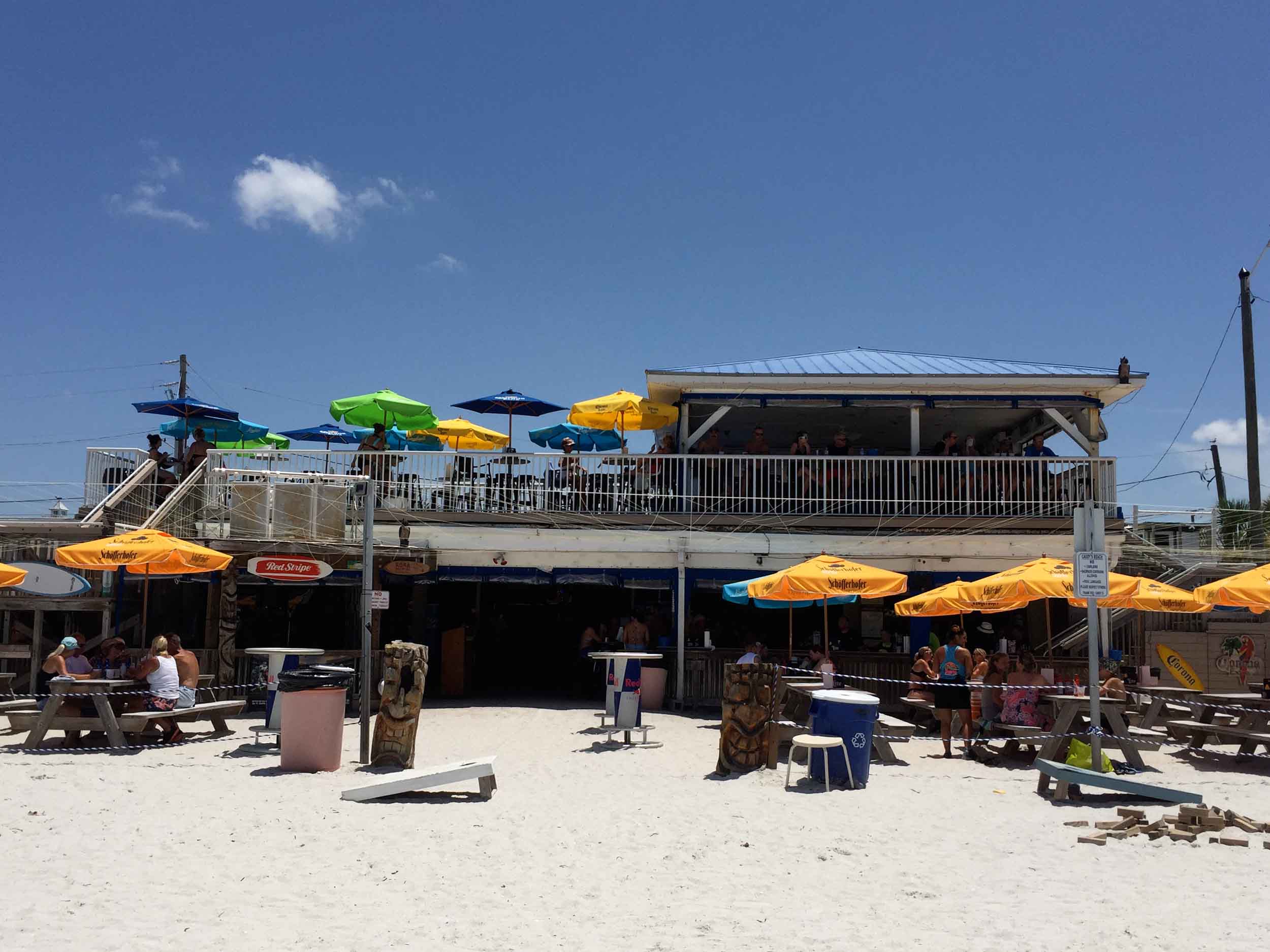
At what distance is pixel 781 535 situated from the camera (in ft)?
55.9

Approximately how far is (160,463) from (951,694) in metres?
13.4

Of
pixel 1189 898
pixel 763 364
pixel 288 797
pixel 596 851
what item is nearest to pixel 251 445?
pixel 763 364

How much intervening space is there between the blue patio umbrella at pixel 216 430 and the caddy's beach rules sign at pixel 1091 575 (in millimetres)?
17040

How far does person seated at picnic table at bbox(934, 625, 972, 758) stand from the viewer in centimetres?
1163

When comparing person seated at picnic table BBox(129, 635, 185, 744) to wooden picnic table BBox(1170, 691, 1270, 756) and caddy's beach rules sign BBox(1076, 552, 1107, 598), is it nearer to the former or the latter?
caddy's beach rules sign BBox(1076, 552, 1107, 598)

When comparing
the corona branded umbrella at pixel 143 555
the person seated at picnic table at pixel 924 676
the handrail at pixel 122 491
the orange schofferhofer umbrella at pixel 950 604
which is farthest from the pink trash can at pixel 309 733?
the handrail at pixel 122 491

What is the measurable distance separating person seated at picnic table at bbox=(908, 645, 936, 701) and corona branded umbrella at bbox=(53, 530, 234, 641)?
8.68m

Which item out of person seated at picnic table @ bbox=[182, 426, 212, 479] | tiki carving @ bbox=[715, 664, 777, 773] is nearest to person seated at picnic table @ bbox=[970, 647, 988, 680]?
tiki carving @ bbox=[715, 664, 777, 773]

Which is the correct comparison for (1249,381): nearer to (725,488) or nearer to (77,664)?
(725,488)

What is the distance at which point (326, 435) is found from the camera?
26516 millimetres

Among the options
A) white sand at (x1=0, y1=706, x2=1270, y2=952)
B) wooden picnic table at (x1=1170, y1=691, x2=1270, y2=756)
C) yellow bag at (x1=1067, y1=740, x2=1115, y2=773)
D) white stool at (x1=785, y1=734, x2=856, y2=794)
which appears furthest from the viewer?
wooden picnic table at (x1=1170, y1=691, x2=1270, y2=756)

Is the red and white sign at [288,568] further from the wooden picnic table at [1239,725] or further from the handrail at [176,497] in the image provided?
the wooden picnic table at [1239,725]

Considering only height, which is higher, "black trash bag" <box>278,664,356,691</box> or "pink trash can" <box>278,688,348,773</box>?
"black trash bag" <box>278,664,356,691</box>

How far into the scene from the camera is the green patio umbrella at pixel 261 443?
26.0m
